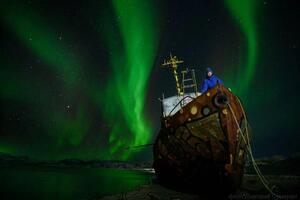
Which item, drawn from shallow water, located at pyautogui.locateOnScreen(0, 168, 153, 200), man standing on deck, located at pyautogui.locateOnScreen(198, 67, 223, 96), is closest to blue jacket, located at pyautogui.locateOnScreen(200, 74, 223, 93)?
man standing on deck, located at pyautogui.locateOnScreen(198, 67, 223, 96)

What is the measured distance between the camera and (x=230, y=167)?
35.8 ft

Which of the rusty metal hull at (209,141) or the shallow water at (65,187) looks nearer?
the rusty metal hull at (209,141)

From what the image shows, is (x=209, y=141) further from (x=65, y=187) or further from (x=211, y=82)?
(x=65, y=187)

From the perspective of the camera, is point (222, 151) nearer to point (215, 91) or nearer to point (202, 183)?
point (202, 183)

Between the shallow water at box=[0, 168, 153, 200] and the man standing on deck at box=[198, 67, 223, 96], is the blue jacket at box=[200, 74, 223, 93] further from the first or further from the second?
the shallow water at box=[0, 168, 153, 200]

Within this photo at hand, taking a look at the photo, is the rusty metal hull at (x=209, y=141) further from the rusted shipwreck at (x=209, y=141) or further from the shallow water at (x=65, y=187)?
the shallow water at (x=65, y=187)

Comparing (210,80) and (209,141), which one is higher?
(210,80)

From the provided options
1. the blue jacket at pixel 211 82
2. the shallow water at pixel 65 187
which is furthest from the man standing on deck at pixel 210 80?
the shallow water at pixel 65 187

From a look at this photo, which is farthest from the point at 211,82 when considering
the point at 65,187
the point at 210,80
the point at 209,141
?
the point at 65,187

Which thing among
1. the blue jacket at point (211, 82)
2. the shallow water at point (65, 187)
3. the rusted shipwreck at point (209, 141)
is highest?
the blue jacket at point (211, 82)

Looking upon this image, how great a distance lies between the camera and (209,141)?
11.4m

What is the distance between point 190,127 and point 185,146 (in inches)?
44.4

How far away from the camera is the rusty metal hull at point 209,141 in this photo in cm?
1108

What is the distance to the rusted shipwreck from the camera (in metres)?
11.1
